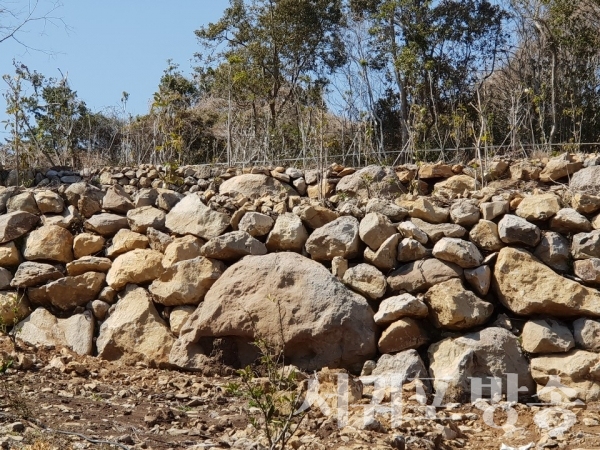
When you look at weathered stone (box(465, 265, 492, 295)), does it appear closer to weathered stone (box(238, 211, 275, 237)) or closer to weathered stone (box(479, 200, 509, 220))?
weathered stone (box(479, 200, 509, 220))

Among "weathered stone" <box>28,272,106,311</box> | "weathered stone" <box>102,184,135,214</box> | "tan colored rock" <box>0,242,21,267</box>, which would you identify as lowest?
"weathered stone" <box>28,272,106,311</box>

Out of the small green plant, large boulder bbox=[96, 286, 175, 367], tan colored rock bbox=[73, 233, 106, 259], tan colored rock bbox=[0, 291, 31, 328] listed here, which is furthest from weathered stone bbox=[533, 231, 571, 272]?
tan colored rock bbox=[0, 291, 31, 328]

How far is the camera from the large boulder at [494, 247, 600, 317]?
14.9ft

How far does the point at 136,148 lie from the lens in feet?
27.9

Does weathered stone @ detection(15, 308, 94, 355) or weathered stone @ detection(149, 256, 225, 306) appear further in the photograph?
weathered stone @ detection(15, 308, 94, 355)

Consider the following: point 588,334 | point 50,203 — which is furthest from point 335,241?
point 50,203

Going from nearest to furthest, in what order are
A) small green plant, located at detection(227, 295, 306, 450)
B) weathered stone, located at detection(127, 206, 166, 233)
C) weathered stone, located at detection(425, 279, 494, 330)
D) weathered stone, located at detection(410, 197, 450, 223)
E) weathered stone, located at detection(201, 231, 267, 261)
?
small green plant, located at detection(227, 295, 306, 450)
weathered stone, located at detection(425, 279, 494, 330)
weathered stone, located at detection(410, 197, 450, 223)
weathered stone, located at detection(201, 231, 267, 261)
weathered stone, located at detection(127, 206, 166, 233)

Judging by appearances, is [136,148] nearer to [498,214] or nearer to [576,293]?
[498,214]

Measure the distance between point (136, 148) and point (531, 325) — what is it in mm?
5359

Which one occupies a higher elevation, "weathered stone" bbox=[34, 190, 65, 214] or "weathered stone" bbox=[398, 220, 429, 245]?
"weathered stone" bbox=[34, 190, 65, 214]

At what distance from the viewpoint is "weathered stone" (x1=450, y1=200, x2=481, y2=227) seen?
496 centimetres

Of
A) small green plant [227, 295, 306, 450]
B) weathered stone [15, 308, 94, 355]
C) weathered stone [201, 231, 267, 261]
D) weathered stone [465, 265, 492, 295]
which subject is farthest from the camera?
weathered stone [15, 308, 94, 355]

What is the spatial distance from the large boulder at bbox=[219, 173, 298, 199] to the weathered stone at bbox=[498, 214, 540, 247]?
1866mm

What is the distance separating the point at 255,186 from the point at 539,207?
7.37 ft
